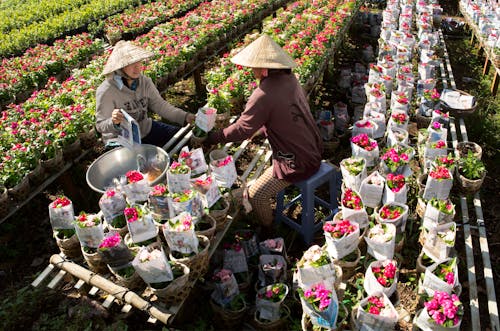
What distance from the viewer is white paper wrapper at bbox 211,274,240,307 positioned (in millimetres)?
3252

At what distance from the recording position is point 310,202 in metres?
3.82

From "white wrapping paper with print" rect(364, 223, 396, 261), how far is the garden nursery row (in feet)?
0.04

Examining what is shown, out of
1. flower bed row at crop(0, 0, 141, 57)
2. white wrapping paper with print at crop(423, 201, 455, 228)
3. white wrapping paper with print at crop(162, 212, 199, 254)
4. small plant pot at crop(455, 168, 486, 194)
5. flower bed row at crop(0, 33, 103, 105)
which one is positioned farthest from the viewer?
flower bed row at crop(0, 0, 141, 57)

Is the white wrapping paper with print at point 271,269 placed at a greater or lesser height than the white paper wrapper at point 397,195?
lesser

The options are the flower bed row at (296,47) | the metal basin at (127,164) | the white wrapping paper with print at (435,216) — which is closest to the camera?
the white wrapping paper with print at (435,216)

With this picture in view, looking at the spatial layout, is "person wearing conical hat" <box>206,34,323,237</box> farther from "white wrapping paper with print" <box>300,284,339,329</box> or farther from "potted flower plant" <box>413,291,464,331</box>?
"potted flower plant" <box>413,291,464,331</box>

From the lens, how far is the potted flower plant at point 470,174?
4137mm

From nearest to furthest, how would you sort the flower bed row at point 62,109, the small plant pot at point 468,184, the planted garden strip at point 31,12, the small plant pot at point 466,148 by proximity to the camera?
the small plant pot at point 468,184 < the flower bed row at point 62,109 < the small plant pot at point 466,148 < the planted garden strip at point 31,12

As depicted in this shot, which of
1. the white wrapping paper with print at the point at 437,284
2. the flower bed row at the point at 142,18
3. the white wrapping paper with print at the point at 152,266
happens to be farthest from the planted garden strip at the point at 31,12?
the white wrapping paper with print at the point at 437,284

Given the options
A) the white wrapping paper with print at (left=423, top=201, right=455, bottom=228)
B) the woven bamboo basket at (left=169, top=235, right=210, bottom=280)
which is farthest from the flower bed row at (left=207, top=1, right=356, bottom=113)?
the white wrapping paper with print at (left=423, top=201, right=455, bottom=228)

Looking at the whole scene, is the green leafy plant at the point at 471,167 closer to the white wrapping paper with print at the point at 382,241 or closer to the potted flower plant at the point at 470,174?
the potted flower plant at the point at 470,174

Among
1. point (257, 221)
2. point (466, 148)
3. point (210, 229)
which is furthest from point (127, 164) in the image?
point (466, 148)

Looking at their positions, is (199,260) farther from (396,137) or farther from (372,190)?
(396,137)

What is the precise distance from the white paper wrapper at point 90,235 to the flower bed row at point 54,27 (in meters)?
7.80
